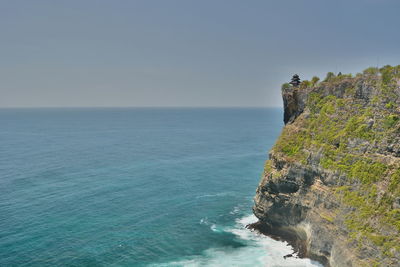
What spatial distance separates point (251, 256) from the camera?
45.8m

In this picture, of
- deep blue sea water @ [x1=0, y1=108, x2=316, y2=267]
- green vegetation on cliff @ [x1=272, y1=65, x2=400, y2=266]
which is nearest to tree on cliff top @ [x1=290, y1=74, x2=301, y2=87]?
green vegetation on cliff @ [x1=272, y1=65, x2=400, y2=266]

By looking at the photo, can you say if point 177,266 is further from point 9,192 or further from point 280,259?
point 9,192

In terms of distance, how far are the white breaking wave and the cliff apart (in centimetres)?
218

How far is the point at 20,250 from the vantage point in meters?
46.0

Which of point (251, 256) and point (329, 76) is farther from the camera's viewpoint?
point (329, 76)

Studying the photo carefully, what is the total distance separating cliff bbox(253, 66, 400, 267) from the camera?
3428 cm

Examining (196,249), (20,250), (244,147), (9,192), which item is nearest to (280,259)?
(196,249)

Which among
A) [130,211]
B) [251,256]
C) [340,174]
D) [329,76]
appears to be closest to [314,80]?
[329,76]

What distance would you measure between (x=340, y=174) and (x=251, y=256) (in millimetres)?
17668

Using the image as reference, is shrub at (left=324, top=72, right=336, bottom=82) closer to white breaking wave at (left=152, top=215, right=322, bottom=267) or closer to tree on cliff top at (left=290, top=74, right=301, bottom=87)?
tree on cliff top at (left=290, top=74, right=301, bottom=87)

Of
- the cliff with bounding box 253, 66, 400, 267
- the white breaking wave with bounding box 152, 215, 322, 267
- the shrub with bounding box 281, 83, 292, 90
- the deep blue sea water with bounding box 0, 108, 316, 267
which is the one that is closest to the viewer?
the cliff with bounding box 253, 66, 400, 267

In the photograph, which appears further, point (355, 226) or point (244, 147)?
point (244, 147)

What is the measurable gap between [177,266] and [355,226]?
23.7 metres

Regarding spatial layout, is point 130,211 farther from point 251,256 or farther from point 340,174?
point 340,174
